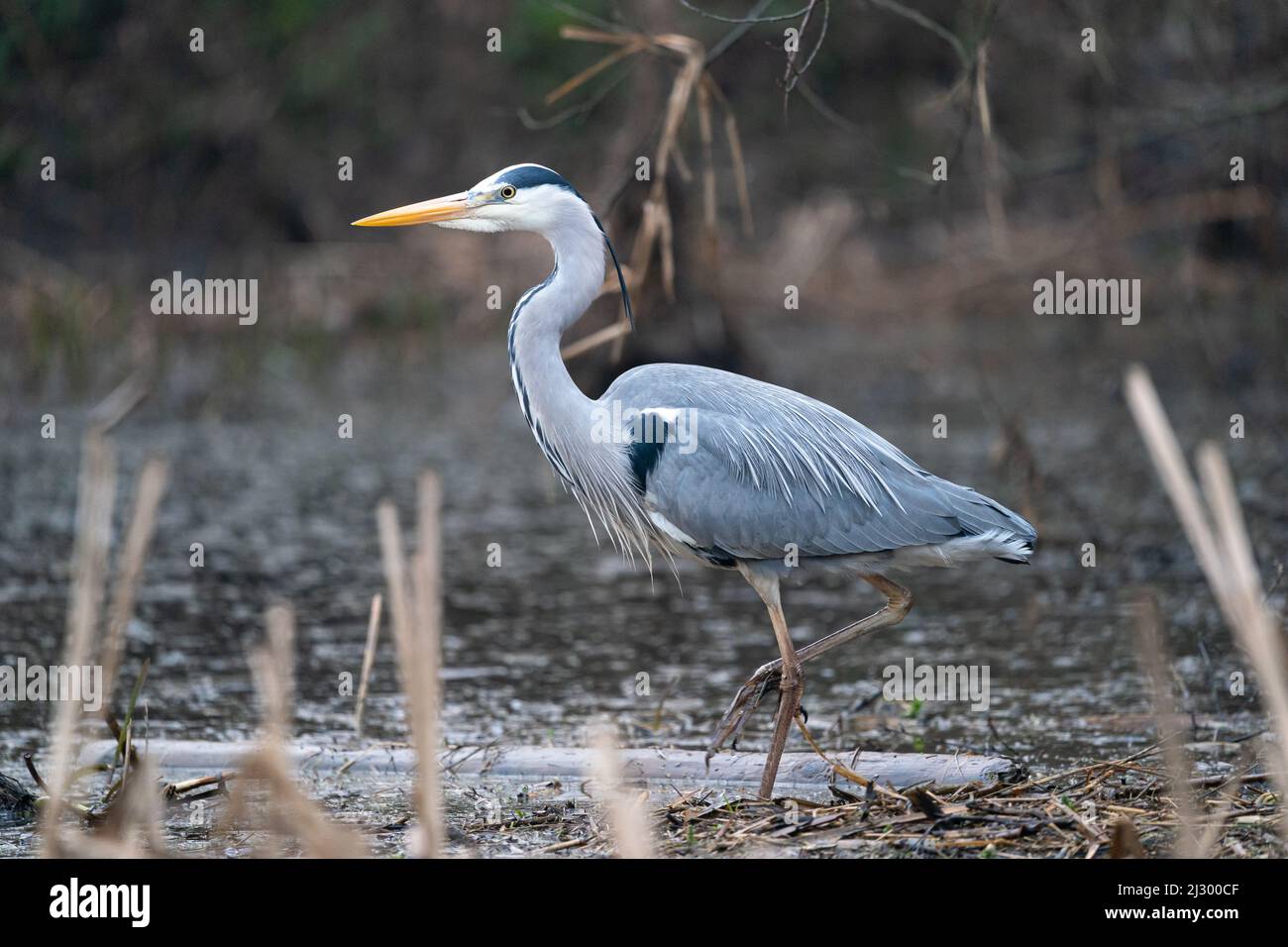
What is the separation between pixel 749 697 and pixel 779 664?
0.48ft

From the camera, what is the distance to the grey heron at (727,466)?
5363 millimetres

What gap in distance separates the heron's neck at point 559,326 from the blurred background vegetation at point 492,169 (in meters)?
6.30

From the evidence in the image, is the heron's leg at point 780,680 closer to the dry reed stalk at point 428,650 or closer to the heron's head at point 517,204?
the heron's head at point 517,204

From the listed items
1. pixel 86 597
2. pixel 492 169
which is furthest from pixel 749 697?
pixel 492 169

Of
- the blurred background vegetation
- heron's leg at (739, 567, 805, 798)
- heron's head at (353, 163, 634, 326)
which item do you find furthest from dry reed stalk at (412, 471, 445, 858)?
the blurred background vegetation

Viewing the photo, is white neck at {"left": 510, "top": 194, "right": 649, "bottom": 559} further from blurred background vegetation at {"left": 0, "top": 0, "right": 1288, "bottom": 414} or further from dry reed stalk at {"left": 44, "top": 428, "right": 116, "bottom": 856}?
blurred background vegetation at {"left": 0, "top": 0, "right": 1288, "bottom": 414}

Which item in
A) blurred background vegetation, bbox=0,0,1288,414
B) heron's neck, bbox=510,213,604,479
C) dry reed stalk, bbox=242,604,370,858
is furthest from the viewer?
blurred background vegetation, bbox=0,0,1288,414

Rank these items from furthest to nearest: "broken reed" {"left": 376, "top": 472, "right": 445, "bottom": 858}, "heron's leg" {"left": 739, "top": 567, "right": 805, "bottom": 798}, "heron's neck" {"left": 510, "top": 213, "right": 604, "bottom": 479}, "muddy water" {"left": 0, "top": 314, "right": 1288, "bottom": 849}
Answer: "muddy water" {"left": 0, "top": 314, "right": 1288, "bottom": 849}, "heron's neck" {"left": 510, "top": 213, "right": 604, "bottom": 479}, "heron's leg" {"left": 739, "top": 567, "right": 805, "bottom": 798}, "broken reed" {"left": 376, "top": 472, "right": 445, "bottom": 858}

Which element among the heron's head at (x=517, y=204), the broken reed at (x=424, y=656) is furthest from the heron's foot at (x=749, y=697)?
the broken reed at (x=424, y=656)

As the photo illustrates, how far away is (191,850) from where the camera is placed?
15.2ft

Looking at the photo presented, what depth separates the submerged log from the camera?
520cm

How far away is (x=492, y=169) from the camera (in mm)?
21766

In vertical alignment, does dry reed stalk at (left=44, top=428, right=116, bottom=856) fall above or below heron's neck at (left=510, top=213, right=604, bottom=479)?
below
